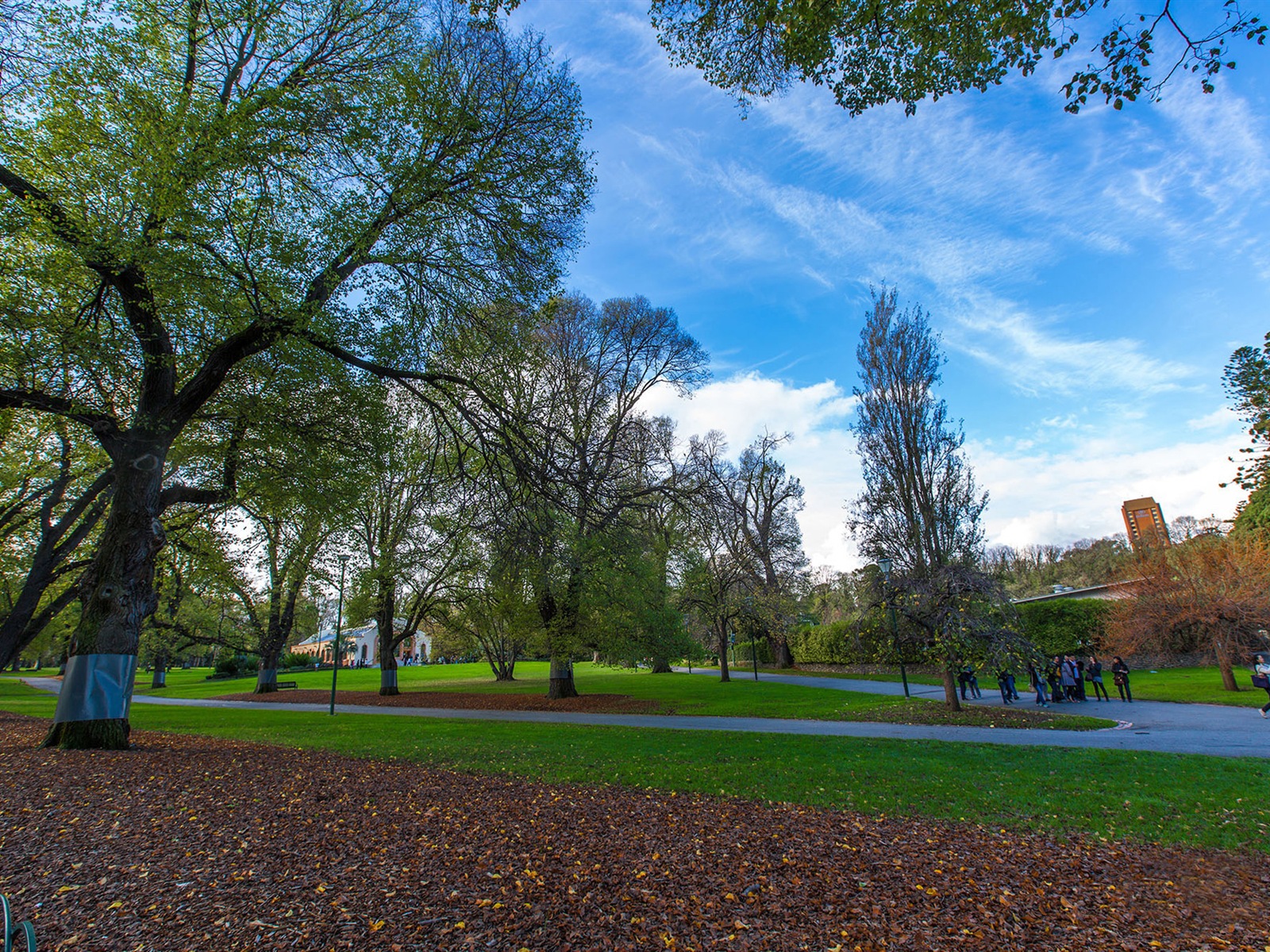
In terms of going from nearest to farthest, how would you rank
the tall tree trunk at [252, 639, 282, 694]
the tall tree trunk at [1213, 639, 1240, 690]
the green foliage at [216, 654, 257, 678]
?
the tall tree trunk at [1213, 639, 1240, 690], the tall tree trunk at [252, 639, 282, 694], the green foliage at [216, 654, 257, 678]

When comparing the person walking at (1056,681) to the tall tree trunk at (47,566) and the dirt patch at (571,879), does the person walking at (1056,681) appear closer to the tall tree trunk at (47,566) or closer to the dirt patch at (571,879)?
the dirt patch at (571,879)

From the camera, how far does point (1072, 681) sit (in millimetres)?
18266

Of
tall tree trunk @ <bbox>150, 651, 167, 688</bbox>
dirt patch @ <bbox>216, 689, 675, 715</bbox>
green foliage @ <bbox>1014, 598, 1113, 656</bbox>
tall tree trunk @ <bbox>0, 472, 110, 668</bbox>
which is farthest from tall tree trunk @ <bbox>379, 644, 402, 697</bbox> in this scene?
green foliage @ <bbox>1014, 598, 1113, 656</bbox>

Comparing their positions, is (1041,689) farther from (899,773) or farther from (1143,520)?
(1143,520)

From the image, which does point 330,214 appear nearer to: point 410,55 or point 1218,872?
point 410,55

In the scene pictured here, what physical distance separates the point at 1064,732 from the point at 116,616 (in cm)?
1778

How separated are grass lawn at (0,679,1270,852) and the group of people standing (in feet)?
30.5

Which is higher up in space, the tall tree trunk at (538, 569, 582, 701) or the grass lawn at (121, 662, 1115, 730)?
the tall tree trunk at (538, 569, 582, 701)

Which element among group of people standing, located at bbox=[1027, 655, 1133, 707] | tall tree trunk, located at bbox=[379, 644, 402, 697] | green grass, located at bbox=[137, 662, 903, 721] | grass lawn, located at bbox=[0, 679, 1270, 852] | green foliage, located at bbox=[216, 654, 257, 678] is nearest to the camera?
grass lawn, located at bbox=[0, 679, 1270, 852]

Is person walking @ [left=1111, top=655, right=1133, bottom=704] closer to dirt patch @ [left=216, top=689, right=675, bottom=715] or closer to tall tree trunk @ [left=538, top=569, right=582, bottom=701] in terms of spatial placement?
dirt patch @ [left=216, top=689, right=675, bottom=715]

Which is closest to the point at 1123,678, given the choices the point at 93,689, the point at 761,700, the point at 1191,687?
the point at 1191,687

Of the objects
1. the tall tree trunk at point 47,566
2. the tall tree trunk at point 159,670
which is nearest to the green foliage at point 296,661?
the tall tree trunk at point 159,670

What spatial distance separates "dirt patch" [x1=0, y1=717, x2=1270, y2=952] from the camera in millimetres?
3582

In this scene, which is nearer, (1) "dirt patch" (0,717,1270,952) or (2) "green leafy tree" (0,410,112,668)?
(1) "dirt patch" (0,717,1270,952)
